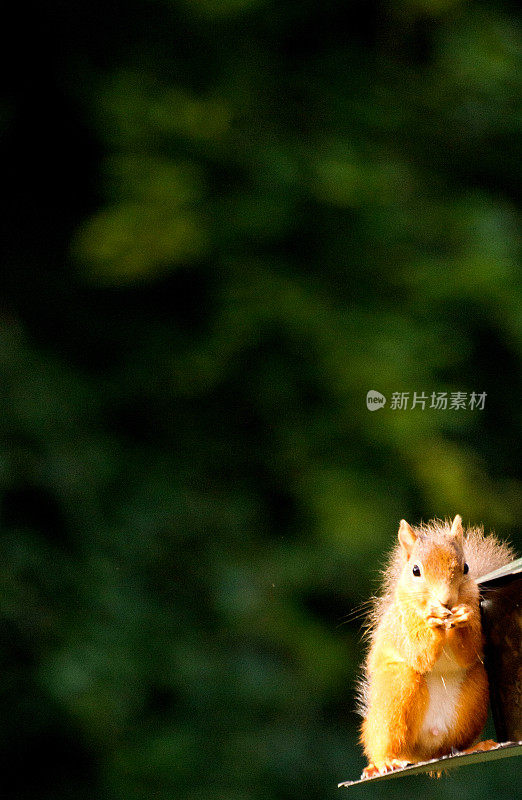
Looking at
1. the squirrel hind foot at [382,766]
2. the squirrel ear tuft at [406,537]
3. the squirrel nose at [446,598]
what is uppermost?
the squirrel ear tuft at [406,537]

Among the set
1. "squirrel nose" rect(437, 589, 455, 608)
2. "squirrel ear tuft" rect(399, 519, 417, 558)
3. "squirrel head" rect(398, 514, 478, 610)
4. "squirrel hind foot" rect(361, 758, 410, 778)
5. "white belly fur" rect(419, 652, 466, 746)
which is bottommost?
"squirrel hind foot" rect(361, 758, 410, 778)

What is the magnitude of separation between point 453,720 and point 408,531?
90mm

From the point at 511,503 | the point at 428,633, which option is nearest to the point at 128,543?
the point at 511,503

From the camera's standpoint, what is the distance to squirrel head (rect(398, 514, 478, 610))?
15.7 inches

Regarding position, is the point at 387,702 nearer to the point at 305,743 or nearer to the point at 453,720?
the point at 453,720

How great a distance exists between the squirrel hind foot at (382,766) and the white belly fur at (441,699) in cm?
2

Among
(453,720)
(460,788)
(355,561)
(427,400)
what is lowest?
(453,720)

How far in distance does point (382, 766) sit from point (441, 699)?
4 centimetres

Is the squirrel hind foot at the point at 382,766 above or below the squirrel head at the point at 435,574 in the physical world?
below

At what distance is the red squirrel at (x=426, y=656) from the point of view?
1.32 ft

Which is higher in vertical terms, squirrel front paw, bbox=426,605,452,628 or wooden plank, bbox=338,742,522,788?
squirrel front paw, bbox=426,605,452,628

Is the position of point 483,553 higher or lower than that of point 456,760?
higher

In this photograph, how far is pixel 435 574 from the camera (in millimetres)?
398

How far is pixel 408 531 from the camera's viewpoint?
441mm
